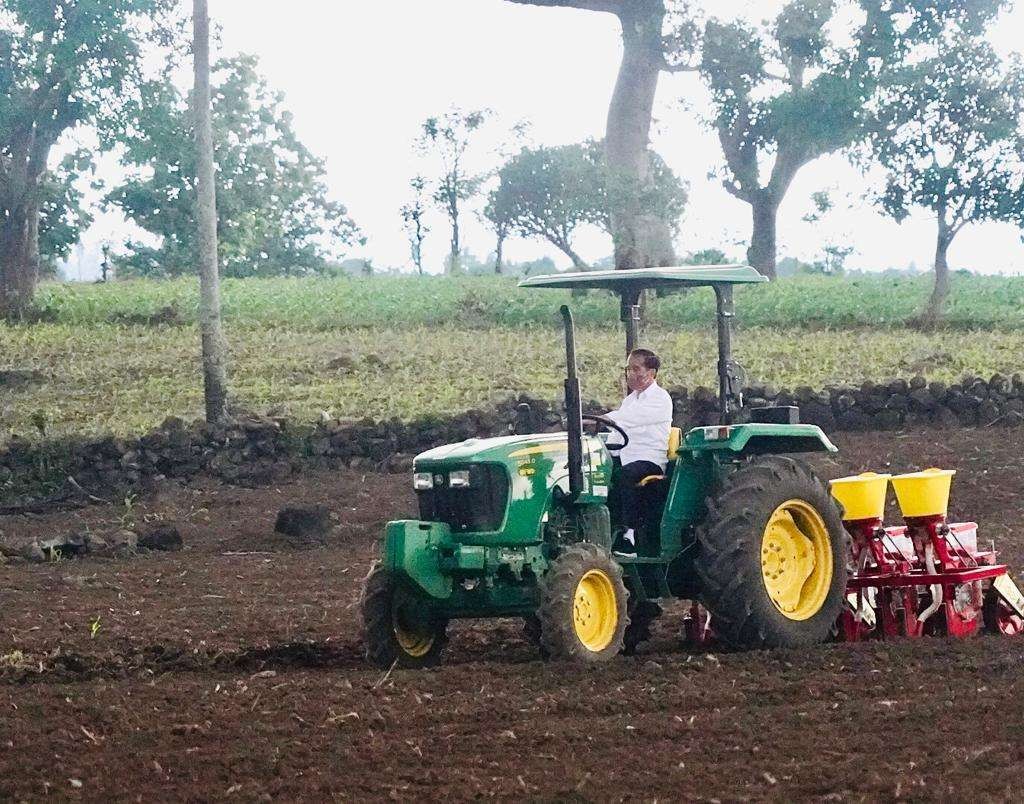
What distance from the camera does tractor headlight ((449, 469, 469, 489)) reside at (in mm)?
8078

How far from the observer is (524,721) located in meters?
6.50

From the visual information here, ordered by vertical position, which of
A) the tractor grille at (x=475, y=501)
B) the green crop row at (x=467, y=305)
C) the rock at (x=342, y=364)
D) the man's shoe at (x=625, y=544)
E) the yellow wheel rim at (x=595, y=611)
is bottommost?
the yellow wheel rim at (x=595, y=611)

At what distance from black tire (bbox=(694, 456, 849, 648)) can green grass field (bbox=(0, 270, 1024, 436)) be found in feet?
33.4

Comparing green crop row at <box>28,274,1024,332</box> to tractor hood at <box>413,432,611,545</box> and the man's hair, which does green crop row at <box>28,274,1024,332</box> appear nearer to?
the man's hair

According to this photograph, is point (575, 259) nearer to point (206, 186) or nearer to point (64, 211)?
point (64, 211)

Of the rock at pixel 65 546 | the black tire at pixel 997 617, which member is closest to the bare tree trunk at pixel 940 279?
the rock at pixel 65 546

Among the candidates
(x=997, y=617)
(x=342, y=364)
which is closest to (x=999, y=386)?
(x=342, y=364)

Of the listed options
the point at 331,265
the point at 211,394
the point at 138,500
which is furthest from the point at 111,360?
the point at 331,265

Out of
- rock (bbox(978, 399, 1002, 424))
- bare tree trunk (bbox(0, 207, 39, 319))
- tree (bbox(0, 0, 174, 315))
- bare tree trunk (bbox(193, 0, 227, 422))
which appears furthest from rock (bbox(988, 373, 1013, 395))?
bare tree trunk (bbox(0, 207, 39, 319))

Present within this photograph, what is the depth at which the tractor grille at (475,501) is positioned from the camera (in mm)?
8008

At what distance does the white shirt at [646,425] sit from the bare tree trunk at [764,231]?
106ft

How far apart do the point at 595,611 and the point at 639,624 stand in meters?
0.94

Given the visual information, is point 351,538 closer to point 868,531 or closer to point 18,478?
point 18,478

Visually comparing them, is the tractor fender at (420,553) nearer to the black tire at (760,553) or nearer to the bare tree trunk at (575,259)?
the black tire at (760,553)
